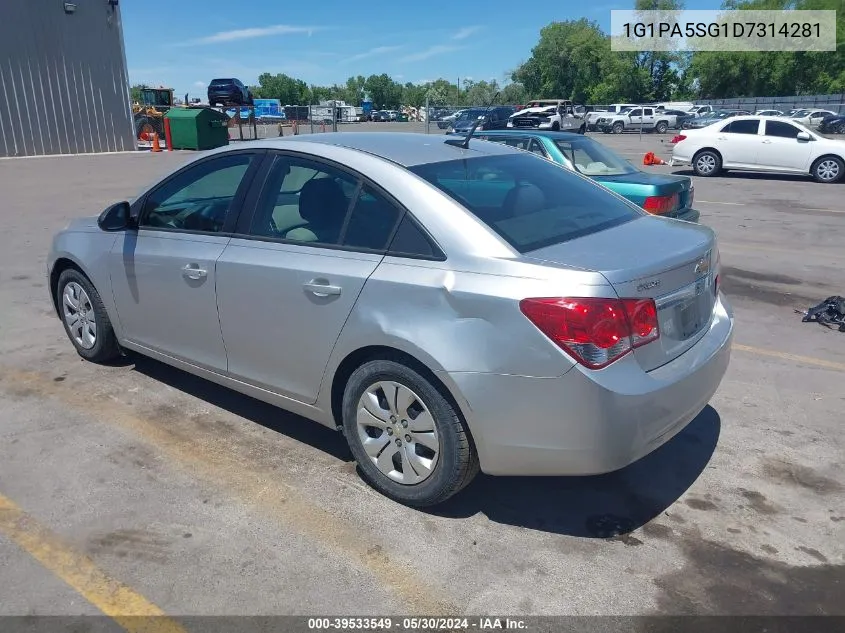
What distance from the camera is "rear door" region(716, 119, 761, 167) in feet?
57.8

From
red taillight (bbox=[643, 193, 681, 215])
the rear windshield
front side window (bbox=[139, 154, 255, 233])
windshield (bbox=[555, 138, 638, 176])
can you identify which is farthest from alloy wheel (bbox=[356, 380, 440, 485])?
windshield (bbox=[555, 138, 638, 176])

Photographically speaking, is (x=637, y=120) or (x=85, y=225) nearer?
(x=85, y=225)

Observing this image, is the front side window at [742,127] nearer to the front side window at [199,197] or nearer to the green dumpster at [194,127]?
the front side window at [199,197]

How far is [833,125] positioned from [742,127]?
21479 millimetres

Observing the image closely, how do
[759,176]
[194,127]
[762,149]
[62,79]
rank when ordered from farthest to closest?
[194,127] → [62,79] → [759,176] → [762,149]

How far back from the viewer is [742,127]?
17.9 meters

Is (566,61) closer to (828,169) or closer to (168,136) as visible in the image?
(168,136)

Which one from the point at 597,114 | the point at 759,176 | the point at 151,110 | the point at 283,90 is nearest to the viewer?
the point at 759,176

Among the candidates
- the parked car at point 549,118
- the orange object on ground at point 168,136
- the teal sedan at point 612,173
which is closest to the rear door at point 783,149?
the parked car at point 549,118

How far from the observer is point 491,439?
9.42ft

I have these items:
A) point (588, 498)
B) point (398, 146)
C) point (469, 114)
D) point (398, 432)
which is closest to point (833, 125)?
point (469, 114)

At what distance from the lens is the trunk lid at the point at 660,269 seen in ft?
9.19

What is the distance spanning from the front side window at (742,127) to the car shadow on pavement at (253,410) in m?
17.1

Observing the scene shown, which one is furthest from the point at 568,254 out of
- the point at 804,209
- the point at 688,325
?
the point at 804,209
